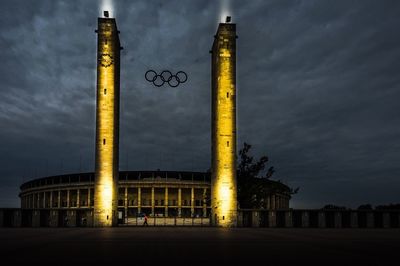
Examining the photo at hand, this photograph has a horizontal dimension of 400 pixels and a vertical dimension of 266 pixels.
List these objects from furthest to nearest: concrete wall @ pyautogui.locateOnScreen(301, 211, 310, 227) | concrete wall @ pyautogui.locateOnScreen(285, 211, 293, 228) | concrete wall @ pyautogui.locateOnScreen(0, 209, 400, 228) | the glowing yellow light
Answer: concrete wall @ pyautogui.locateOnScreen(301, 211, 310, 227) < concrete wall @ pyautogui.locateOnScreen(285, 211, 293, 228) < concrete wall @ pyautogui.locateOnScreen(0, 209, 400, 228) < the glowing yellow light

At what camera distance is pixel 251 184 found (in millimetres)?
80688

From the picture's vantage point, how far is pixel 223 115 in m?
62.4

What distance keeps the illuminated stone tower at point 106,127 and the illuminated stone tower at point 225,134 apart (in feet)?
42.3

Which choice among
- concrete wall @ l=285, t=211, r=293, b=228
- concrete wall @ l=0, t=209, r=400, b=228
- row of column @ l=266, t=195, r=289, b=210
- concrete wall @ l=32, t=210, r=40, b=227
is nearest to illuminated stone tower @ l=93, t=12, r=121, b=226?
concrete wall @ l=0, t=209, r=400, b=228

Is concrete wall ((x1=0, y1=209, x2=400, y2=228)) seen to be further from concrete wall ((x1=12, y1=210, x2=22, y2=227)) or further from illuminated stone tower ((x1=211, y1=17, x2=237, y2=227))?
illuminated stone tower ((x1=211, y1=17, x2=237, y2=227))

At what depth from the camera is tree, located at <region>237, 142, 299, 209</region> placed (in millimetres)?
79250

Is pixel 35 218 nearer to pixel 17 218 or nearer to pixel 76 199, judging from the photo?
pixel 17 218

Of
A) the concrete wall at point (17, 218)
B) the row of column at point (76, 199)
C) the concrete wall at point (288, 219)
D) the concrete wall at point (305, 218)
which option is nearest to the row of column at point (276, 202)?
the row of column at point (76, 199)

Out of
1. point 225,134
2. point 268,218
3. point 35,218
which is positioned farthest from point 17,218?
point 268,218

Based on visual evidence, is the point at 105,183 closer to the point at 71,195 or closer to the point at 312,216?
the point at 312,216

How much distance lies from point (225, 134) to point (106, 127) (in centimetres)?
1492

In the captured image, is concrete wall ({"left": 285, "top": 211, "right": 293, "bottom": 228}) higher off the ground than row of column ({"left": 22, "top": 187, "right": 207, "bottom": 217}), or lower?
lower

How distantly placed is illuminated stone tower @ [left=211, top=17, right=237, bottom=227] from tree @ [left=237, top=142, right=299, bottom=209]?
15907mm

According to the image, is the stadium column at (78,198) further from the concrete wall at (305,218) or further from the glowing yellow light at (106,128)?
the concrete wall at (305,218)
